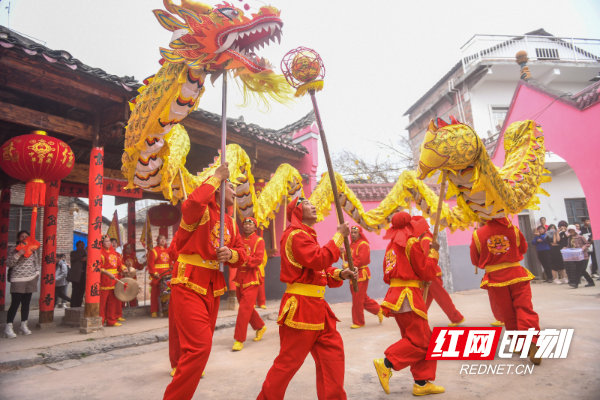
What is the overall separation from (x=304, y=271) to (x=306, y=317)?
1.14 ft

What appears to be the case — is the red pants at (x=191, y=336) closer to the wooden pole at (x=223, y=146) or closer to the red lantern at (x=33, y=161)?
the wooden pole at (x=223, y=146)

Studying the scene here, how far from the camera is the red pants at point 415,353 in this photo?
3.09m

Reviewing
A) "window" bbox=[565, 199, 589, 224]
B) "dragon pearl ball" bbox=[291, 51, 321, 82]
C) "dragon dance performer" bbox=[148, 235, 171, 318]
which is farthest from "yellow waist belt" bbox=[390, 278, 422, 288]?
"window" bbox=[565, 199, 589, 224]

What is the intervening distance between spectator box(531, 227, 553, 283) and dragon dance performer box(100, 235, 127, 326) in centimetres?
1097

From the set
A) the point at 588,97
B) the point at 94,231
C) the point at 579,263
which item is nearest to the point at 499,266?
the point at 588,97

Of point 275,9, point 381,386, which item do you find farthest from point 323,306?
point 275,9

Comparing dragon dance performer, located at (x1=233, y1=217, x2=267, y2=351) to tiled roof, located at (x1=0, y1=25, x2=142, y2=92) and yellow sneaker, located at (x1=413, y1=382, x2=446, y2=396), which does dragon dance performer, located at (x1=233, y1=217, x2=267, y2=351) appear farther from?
tiled roof, located at (x1=0, y1=25, x2=142, y2=92)

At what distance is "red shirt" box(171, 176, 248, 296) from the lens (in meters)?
2.79

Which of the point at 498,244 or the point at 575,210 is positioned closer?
the point at 498,244

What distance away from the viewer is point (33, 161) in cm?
469

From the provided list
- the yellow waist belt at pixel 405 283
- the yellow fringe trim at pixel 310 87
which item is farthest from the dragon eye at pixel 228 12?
the yellow waist belt at pixel 405 283

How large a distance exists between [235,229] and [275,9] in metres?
1.93

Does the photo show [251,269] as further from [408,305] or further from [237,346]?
[408,305]

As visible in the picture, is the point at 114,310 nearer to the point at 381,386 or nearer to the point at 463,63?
the point at 381,386
